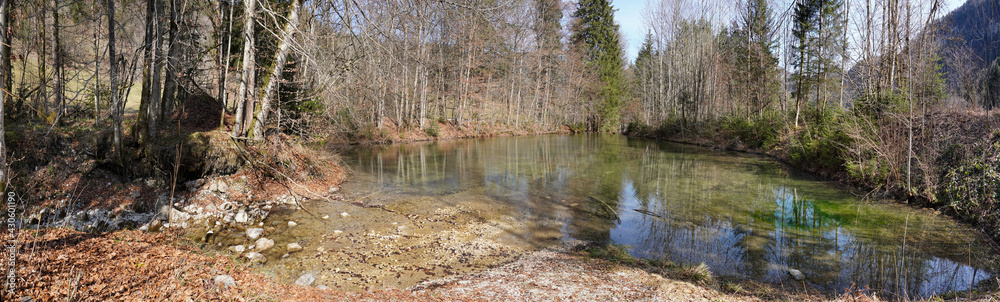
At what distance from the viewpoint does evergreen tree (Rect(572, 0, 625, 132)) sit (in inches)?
1548

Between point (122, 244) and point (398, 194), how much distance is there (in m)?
6.06

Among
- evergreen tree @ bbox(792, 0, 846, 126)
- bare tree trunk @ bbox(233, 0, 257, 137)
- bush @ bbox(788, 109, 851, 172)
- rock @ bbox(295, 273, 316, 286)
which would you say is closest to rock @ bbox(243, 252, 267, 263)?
rock @ bbox(295, 273, 316, 286)

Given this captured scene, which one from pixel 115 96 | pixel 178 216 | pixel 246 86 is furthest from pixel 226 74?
pixel 178 216

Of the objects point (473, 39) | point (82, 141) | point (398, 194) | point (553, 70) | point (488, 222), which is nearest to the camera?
point (488, 222)

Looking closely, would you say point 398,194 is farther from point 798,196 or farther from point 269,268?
point 798,196

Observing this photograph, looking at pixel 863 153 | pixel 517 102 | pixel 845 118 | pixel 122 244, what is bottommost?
pixel 122 244

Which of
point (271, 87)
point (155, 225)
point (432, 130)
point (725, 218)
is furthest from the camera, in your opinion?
point (432, 130)

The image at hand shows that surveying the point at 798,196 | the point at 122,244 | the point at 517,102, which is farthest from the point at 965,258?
the point at 517,102

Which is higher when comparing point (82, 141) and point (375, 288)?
point (82, 141)

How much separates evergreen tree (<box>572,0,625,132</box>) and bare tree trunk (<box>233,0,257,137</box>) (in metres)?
33.0

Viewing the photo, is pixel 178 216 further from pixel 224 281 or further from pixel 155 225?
pixel 224 281

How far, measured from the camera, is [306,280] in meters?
4.78

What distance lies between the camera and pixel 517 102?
35.8 m

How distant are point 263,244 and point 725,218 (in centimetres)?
825
